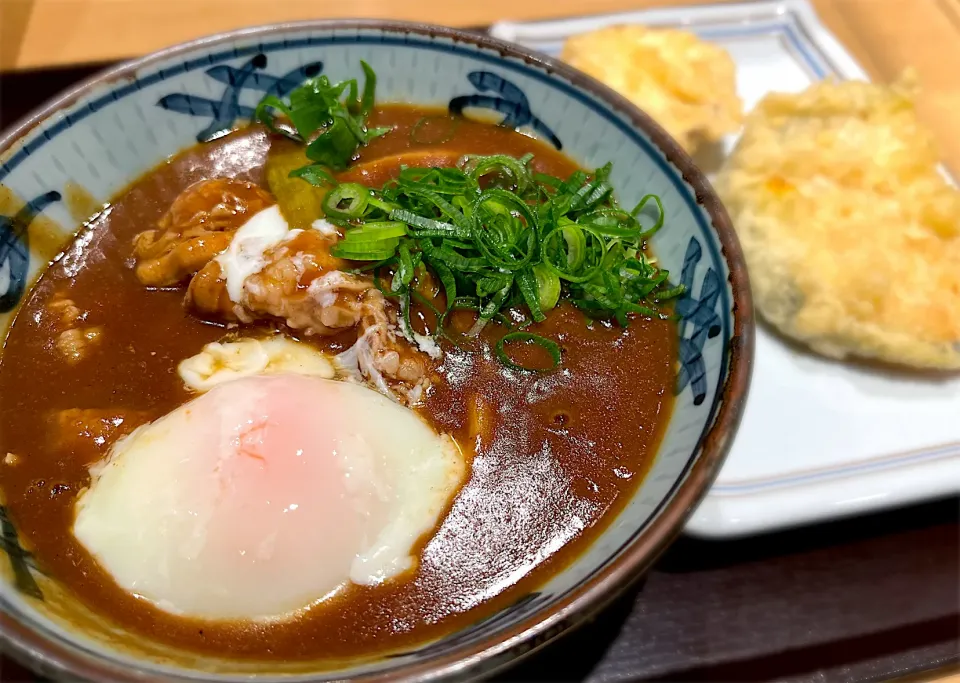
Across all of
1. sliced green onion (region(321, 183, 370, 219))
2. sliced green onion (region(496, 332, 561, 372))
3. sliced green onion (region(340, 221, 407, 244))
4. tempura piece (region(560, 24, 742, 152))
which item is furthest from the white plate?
sliced green onion (region(321, 183, 370, 219))

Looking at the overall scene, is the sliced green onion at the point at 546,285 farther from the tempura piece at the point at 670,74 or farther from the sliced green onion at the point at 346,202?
the tempura piece at the point at 670,74

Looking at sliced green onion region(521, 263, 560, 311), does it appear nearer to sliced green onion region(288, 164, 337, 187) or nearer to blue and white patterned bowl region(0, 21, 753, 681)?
blue and white patterned bowl region(0, 21, 753, 681)

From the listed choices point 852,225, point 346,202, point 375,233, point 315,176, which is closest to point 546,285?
point 375,233

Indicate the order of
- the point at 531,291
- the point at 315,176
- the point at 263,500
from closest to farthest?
the point at 263,500
the point at 531,291
the point at 315,176

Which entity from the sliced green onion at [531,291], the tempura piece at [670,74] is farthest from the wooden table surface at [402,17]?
the sliced green onion at [531,291]

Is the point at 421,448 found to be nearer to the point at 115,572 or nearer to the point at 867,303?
the point at 115,572

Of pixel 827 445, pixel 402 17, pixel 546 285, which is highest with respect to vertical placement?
pixel 402 17

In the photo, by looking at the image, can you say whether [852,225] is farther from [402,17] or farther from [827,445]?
[402,17]
